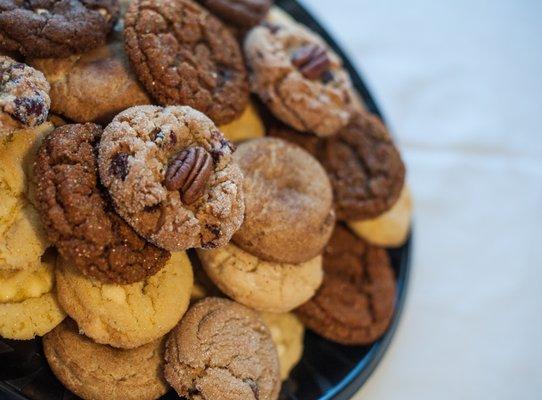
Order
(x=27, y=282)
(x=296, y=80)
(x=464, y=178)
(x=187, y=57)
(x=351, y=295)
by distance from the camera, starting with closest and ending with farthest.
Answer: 1. (x=27, y=282)
2. (x=187, y=57)
3. (x=296, y=80)
4. (x=351, y=295)
5. (x=464, y=178)

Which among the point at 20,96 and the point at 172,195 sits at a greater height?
the point at 20,96

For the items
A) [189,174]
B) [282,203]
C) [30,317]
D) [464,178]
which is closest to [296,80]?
[282,203]

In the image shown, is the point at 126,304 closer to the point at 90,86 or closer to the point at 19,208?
the point at 19,208

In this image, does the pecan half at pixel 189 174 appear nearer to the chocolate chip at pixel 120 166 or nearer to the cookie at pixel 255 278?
the chocolate chip at pixel 120 166

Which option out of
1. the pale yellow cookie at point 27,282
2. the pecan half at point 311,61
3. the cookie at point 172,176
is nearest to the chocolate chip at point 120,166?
the cookie at point 172,176

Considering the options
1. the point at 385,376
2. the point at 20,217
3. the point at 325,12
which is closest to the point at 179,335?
the point at 20,217

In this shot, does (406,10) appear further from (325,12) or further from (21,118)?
(21,118)
